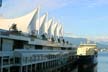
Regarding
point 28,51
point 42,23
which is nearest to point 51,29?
point 42,23

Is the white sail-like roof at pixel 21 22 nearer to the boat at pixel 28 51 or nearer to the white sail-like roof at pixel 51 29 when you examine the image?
the boat at pixel 28 51

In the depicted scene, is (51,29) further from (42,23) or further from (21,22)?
(21,22)

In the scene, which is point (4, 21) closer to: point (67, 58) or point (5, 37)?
point (67, 58)

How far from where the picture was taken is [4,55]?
145 ft

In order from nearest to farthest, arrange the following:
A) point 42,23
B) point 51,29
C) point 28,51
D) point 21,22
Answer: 1. point 28,51
2. point 21,22
3. point 42,23
4. point 51,29

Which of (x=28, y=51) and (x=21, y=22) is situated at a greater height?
(x=21, y=22)

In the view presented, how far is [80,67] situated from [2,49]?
52.4m

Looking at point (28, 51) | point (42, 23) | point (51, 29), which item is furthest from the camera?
point (51, 29)

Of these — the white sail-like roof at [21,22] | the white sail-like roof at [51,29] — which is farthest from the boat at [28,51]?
the white sail-like roof at [51,29]

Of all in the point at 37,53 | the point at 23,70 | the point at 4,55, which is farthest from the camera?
the point at 37,53

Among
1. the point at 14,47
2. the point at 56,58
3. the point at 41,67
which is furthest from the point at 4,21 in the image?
the point at 14,47

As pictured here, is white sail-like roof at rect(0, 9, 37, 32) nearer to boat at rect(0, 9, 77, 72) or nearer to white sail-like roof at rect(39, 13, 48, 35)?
boat at rect(0, 9, 77, 72)

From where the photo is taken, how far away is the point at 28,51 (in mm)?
51750

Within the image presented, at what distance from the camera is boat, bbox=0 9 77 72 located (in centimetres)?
4628
